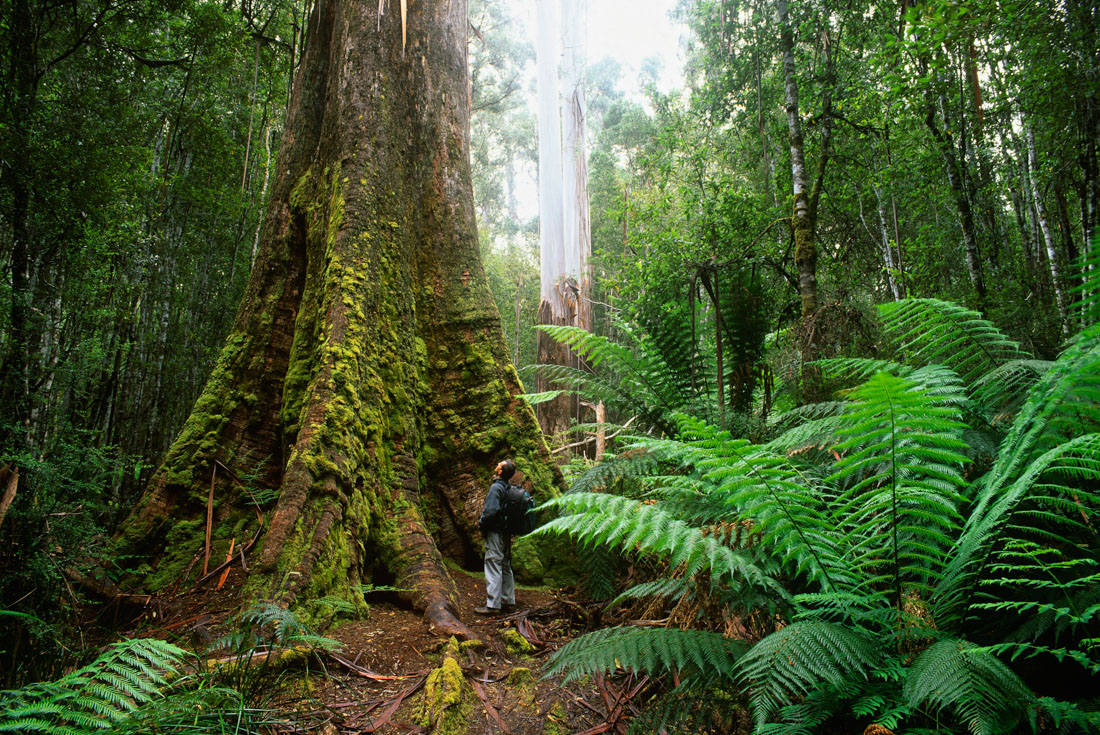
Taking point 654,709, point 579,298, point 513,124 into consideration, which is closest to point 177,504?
point 654,709

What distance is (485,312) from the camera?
15.7ft

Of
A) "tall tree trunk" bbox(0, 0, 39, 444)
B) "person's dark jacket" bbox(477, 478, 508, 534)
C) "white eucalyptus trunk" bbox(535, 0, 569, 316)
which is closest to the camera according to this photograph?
"tall tree trunk" bbox(0, 0, 39, 444)

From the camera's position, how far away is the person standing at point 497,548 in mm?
3832

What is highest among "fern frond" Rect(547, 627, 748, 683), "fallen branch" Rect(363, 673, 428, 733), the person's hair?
the person's hair

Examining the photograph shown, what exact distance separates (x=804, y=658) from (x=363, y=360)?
318 cm

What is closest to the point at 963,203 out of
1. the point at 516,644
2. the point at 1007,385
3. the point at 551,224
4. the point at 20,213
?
the point at 1007,385

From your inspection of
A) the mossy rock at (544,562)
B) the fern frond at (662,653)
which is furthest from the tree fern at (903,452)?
the mossy rock at (544,562)

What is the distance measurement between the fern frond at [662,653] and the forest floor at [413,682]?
1.82 ft

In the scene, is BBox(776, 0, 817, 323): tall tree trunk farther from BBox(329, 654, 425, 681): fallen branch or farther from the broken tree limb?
the broken tree limb

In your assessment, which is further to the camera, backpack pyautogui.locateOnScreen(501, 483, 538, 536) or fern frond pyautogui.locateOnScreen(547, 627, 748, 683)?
backpack pyautogui.locateOnScreen(501, 483, 538, 536)

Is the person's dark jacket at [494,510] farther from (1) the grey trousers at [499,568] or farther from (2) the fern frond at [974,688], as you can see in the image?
(2) the fern frond at [974,688]

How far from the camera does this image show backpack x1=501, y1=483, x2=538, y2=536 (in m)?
3.88

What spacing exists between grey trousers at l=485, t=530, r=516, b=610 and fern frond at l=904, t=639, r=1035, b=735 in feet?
9.68

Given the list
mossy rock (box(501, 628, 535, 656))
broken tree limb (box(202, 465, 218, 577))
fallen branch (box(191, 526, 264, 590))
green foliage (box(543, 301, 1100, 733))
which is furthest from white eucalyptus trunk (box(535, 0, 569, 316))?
green foliage (box(543, 301, 1100, 733))
